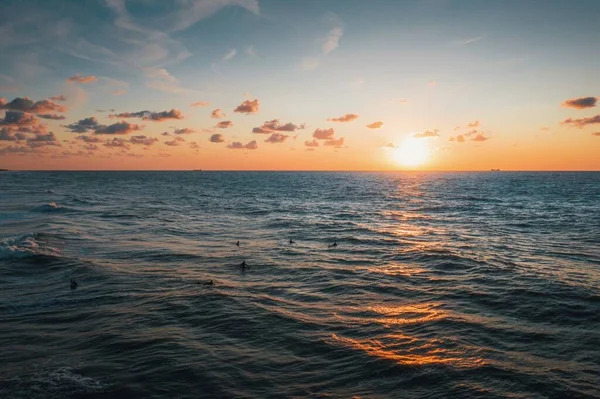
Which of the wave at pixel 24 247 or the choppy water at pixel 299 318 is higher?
the wave at pixel 24 247

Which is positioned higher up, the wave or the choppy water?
the wave

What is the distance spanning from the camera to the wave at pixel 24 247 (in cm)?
2814

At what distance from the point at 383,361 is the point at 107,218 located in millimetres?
45381

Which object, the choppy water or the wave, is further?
the wave

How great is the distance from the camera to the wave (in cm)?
2814

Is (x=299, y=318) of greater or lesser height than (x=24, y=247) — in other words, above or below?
below

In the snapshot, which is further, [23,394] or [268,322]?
[268,322]

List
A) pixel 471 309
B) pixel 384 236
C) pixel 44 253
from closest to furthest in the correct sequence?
pixel 471 309
pixel 44 253
pixel 384 236

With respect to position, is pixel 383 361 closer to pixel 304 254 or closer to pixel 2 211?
pixel 304 254

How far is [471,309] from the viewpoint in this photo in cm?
1850

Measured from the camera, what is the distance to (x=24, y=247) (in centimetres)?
3006

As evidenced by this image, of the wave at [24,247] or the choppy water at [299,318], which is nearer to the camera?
the choppy water at [299,318]

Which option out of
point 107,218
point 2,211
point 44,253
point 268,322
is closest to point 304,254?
point 268,322

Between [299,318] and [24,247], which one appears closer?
[299,318]
